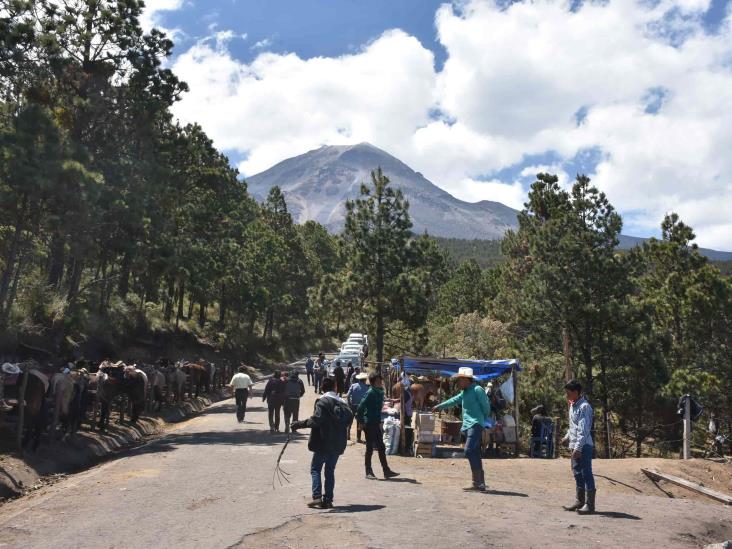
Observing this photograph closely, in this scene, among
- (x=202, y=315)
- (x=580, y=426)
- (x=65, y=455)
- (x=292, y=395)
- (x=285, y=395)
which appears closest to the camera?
(x=580, y=426)

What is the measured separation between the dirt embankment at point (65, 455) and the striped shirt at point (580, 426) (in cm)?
918

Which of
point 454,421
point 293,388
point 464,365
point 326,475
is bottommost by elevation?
point 326,475

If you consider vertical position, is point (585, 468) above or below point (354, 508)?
above

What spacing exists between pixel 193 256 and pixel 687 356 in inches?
786

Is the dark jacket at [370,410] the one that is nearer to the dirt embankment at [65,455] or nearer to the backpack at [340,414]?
the backpack at [340,414]

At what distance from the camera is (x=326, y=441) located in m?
8.24

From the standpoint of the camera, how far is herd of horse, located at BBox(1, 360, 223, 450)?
12930mm

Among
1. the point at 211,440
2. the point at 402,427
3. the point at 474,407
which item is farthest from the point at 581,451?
the point at 211,440

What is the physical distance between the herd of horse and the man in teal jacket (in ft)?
29.0

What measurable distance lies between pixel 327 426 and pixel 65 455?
822 cm

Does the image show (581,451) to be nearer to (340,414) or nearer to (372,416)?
(340,414)

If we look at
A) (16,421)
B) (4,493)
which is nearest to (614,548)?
(4,493)

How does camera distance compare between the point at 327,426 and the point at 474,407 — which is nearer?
the point at 327,426

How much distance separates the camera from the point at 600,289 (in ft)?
74.9
